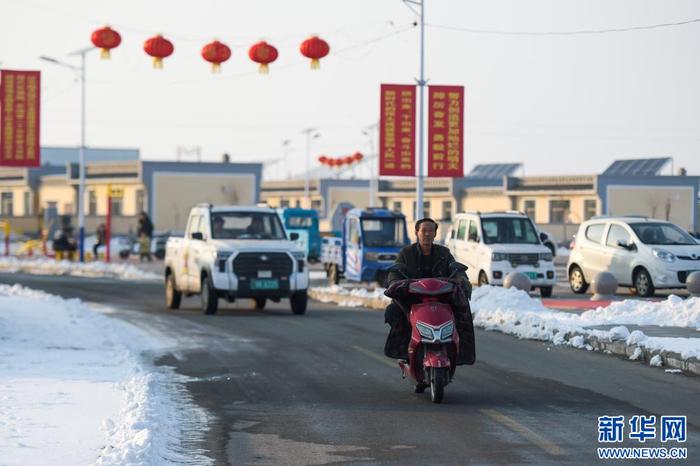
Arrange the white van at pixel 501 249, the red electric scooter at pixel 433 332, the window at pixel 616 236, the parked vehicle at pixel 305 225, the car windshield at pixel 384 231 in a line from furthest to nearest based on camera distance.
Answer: the parked vehicle at pixel 305 225 → the car windshield at pixel 384 231 → the white van at pixel 501 249 → the window at pixel 616 236 → the red electric scooter at pixel 433 332

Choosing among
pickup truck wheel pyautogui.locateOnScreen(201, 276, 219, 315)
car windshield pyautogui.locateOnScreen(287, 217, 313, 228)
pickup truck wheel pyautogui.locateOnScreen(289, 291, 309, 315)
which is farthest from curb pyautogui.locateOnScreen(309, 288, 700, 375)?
car windshield pyautogui.locateOnScreen(287, 217, 313, 228)

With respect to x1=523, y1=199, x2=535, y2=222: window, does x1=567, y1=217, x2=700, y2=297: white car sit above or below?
below

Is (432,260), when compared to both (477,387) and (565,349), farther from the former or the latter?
(565,349)

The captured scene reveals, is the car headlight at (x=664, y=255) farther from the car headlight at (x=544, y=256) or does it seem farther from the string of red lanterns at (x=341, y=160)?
the string of red lanterns at (x=341, y=160)

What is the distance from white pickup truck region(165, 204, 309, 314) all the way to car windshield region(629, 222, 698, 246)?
8828 mm

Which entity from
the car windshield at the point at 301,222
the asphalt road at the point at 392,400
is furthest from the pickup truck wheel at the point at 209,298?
the car windshield at the point at 301,222

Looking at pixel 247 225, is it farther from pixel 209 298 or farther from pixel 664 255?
pixel 664 255

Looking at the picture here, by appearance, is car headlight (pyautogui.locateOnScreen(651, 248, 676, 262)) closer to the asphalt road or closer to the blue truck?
the blue truck

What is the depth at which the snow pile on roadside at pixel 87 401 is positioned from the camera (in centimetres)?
940

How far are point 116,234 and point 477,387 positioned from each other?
78766 millimetres

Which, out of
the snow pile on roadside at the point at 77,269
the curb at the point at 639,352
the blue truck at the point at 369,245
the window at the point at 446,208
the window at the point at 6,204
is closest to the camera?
the curb at the point at 639,352

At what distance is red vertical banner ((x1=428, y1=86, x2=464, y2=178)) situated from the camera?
112 ft

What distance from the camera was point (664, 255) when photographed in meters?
29.1

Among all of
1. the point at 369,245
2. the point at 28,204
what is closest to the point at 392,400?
the point at 369,245
